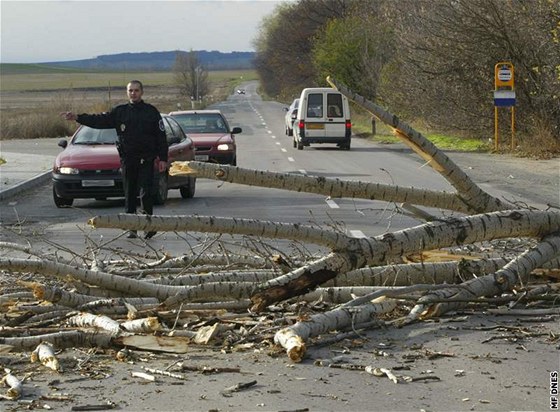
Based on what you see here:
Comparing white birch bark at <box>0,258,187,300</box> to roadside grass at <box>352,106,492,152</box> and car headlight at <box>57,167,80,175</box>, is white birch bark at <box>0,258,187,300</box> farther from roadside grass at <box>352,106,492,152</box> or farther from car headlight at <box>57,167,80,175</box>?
roadside grass at <box>352,106,492,152</box>

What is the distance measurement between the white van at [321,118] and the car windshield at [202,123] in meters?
11.5

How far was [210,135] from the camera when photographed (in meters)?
25.4

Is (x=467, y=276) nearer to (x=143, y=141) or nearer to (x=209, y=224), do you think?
(x=209, y=224)

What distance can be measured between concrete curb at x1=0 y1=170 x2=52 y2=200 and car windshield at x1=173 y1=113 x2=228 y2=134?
3.12 metres

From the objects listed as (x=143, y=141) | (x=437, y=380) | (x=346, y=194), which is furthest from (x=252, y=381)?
(x=143, y=141)

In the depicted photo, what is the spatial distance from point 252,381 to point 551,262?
2.93m

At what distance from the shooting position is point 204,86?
4938 inches

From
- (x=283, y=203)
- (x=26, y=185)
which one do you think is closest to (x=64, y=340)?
(x=283, y=203)

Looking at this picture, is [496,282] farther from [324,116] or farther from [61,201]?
[324,116]

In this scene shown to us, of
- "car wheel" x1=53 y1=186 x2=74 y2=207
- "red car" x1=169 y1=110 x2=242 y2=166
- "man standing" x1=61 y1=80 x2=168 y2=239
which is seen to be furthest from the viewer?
"red car" x1=169 y1=110 x2=242 y2=166

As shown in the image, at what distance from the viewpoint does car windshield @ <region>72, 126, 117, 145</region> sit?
19.9m

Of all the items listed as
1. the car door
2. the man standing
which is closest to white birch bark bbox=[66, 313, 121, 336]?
the man standing

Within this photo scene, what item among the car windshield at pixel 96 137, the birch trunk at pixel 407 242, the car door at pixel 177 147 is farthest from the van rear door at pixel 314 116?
the birch trunk at pixel 407 242

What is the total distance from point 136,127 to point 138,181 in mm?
Answer: 719
